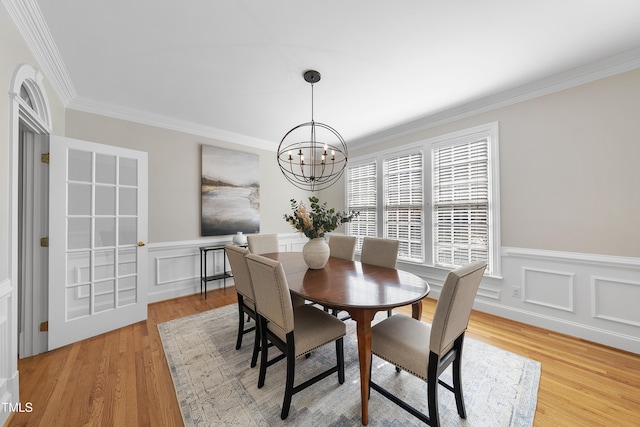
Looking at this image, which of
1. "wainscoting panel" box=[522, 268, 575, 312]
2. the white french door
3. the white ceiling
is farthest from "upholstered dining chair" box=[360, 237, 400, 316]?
the white french door

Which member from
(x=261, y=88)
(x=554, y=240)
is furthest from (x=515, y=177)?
(x=261, y=88)

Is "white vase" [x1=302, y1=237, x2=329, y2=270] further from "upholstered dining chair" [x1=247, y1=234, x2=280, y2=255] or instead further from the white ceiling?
the white ceiling

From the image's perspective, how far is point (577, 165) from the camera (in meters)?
2.39

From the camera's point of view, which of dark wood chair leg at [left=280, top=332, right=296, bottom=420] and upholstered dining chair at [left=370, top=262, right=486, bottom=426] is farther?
dark wood chair leg at [left=280, top=332, right=296, bottom=420]

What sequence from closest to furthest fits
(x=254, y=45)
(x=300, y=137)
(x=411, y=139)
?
(x=254, y=45), (x=411, y=139), (x=300, y=137)

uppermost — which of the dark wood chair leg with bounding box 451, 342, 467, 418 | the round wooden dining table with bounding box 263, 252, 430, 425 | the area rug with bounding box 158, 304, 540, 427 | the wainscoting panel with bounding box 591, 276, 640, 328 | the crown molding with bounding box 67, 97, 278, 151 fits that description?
the crown molding with bounding box 67, 97, 278, 151

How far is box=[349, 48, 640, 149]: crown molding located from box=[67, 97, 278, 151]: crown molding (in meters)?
2.51

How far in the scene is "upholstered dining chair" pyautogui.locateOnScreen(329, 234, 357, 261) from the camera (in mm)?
2896

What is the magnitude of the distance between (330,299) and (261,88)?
93.8 inches

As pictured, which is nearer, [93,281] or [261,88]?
[93,281]

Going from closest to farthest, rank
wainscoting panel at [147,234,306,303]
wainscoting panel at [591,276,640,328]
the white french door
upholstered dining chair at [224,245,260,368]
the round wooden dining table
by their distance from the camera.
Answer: the round wooden dining table < upholstered dining chair at [224,245,260,368] < wainscoting panel at [591,276,640,328] < the white french door < wainscoting panel at [147,234,306,303]

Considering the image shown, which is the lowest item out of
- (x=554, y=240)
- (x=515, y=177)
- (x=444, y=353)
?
(x=444, y=353)

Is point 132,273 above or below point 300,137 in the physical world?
below

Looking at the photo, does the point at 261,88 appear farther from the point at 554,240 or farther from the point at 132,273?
the point at 554,240
